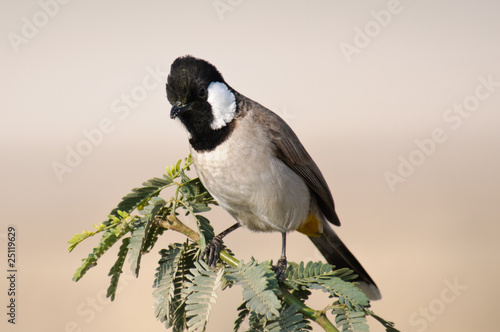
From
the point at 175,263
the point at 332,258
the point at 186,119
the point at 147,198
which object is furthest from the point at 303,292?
the point at 332,258

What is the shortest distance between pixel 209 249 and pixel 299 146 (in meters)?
1.11

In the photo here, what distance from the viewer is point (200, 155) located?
207 centimetres

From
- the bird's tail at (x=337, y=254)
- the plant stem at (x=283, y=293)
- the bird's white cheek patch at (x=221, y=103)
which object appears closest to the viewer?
the plant stem at (x=283, y=293)

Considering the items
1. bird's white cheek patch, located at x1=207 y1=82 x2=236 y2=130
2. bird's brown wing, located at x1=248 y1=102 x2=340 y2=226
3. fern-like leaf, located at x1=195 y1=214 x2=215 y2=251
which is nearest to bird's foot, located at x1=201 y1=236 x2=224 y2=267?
fern-like leaf, located at x1=195 y1=214 x2=215 y2=251

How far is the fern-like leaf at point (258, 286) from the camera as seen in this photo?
3.38 ft

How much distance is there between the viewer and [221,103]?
2.07 meters

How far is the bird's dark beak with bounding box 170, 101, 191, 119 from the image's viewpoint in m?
1.91

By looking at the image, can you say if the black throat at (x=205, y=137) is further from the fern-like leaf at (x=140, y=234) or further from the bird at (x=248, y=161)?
the fern-like leaf at (x=140, y=234)

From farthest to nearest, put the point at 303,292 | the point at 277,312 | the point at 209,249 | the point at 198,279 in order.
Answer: the point at 209,249 → the point at 303,292 → the point at 198,279 → the point at 277,312

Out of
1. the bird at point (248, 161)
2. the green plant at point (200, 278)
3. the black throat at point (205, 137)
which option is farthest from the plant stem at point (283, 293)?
the black throat at point (205, 137)

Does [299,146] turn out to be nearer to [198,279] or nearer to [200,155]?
[200,155]

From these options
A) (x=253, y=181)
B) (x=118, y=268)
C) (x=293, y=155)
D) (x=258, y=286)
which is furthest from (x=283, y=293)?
(x=293, y=155)

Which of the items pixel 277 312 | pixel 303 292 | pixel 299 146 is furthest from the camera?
pixel 299 146

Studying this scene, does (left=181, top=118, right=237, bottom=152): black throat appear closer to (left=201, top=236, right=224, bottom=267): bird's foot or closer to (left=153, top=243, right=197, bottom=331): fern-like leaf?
(left=201, top=236, right=224, bottom=267): bird's foot
